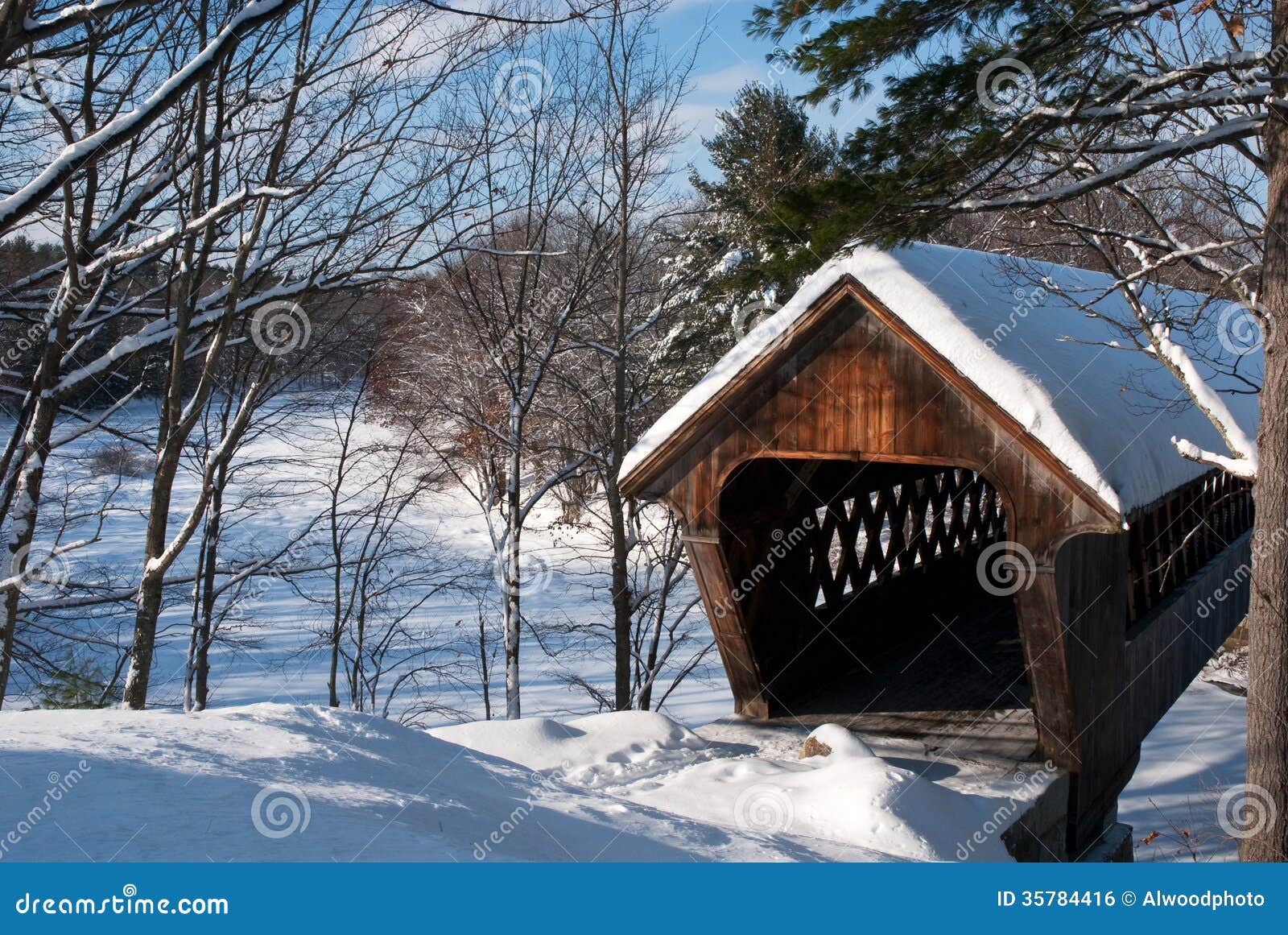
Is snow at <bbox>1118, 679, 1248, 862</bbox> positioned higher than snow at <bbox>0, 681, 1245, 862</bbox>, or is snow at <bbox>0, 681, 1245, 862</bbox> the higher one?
snow at <bbox>0, 681, 1245, 862</bbox>

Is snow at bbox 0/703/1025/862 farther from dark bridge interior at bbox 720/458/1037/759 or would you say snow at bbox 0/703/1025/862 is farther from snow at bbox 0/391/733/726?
snow at bbox 0/391/733/726

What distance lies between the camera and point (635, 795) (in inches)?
199

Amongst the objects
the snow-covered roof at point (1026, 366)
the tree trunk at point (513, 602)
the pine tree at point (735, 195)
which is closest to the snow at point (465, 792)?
the snow-covered roof at point (1026, 366)

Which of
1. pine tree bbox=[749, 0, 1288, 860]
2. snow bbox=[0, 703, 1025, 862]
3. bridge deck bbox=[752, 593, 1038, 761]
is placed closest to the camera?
snow bbox=[0, 703, 1025, 862]


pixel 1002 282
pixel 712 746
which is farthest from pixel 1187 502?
pixel 712 746

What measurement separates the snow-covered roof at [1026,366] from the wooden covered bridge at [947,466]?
18 millimetres

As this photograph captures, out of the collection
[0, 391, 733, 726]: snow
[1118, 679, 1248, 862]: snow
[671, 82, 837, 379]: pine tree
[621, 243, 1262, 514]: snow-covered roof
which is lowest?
[1118, 679, 1248, 862]: snow

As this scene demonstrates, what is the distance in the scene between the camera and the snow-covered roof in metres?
5.14

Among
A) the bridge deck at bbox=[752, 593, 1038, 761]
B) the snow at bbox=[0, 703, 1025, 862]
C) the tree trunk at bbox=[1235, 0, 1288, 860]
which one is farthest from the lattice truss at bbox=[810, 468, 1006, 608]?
the snow at bbox=[0, 703, 1025, 862]

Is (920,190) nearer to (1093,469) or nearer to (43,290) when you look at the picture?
(1093,469)

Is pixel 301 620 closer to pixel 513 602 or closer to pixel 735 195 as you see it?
pixel 513 602

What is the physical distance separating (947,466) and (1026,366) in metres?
1.54

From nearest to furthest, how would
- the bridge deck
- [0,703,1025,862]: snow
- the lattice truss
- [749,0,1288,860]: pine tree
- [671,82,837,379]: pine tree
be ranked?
A: [0,703,1025,862]: snow < [749,0,1288,860]: pine tree < the bridge deck < the lattice truss < [671,82,837,379]: pine tree

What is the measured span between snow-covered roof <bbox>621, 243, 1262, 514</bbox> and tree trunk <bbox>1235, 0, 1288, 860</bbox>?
0.44 meters
